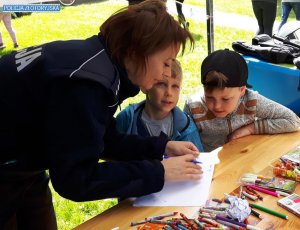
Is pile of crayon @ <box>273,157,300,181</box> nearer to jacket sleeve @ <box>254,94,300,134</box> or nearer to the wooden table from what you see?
the wooden table

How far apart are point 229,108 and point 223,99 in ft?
0.17

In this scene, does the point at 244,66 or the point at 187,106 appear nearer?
the point at 244,66

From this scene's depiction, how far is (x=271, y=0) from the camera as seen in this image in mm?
3367

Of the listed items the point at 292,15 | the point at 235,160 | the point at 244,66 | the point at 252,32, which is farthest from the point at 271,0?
the point at 235,160

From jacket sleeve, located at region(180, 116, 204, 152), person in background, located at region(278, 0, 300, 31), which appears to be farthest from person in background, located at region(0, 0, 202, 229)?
person in background, located at region(278, 0, 300, 31)

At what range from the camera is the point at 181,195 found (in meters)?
1.06

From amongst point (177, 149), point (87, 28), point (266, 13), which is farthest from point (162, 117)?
point (87, 28)

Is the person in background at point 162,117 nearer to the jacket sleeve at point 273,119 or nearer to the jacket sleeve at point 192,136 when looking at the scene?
the jacket sleeve at point 192,136

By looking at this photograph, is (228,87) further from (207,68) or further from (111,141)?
(111,141)

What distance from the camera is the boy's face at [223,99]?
149 centimetres

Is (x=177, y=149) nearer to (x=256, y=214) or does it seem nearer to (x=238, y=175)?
(x=238, y=175)

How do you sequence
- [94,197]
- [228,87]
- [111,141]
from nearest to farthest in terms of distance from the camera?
[94,197], [111,141], [228,87]

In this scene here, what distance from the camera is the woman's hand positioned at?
1.01 meters

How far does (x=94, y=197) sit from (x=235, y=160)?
1.94 ft
